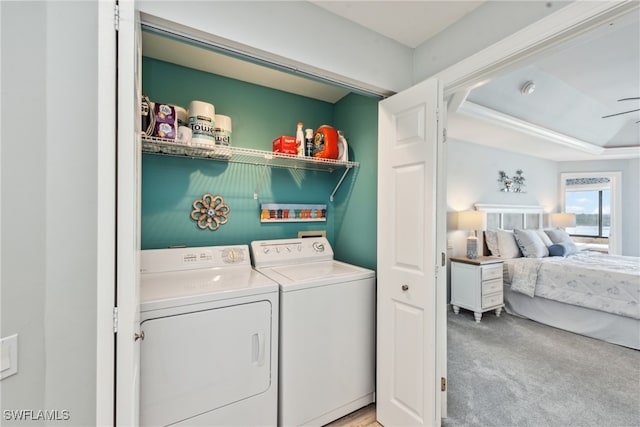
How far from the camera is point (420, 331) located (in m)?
1.50

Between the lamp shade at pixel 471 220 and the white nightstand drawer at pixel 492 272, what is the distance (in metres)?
0.55

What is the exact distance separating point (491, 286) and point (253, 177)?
3.22 meters

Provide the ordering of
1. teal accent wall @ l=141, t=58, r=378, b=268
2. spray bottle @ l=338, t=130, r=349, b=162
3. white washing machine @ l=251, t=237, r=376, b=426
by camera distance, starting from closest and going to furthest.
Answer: white washing machine @ l=251, t=237, r=376, b=426 < teal accent wall @ l=141, t=58, r=378, b=268 < spray bottle @ l=338, t=130, r=349, b=162

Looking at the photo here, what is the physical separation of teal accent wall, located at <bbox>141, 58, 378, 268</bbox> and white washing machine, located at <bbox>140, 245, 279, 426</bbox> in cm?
51

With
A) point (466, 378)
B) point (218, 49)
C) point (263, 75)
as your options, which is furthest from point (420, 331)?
point (263, 75)

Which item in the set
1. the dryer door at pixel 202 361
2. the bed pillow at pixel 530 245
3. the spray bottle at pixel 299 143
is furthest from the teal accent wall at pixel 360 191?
the bed pillow at pixel 530 245

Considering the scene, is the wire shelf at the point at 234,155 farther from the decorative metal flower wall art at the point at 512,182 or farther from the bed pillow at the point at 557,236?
the bed pillow at the point at 557,236

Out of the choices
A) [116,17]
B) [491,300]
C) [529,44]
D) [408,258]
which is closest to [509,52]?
[529,44]

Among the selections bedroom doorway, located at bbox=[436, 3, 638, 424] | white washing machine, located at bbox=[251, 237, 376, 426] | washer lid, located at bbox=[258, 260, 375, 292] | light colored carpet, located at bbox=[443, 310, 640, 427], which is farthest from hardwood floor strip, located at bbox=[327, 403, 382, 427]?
washer lid, located at bbox=[258, 260, 375, 292]

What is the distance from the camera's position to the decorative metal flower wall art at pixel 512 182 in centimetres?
464

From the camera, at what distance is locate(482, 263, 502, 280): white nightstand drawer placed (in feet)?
11.0

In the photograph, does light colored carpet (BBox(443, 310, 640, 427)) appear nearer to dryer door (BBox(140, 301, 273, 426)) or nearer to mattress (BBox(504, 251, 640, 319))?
mattress (BBox(504, 251, 640, 319))

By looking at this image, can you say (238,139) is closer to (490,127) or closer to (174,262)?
(174,262)

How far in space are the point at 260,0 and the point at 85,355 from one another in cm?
162
